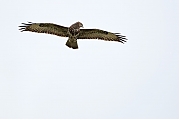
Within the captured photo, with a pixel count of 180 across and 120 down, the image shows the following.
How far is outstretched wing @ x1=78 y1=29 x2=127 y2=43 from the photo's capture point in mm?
26062

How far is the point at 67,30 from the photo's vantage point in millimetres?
25797

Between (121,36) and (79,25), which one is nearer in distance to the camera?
(79,25)

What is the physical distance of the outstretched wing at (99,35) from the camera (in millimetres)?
26062

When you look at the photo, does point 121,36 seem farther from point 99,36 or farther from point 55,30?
point 55,30

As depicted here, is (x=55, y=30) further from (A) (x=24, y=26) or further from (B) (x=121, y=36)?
(B) (x=121, y=36)

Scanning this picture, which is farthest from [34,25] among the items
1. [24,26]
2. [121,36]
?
[121,36]

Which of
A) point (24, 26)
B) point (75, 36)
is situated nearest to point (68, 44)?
point (75, 36)

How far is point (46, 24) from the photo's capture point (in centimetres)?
2572

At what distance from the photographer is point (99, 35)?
2653 centimetres

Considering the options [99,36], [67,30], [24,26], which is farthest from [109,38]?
[24,26]

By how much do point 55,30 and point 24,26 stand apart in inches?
57.0

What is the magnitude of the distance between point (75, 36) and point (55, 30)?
→ 994 millimetres

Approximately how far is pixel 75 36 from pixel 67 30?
471 millimetres

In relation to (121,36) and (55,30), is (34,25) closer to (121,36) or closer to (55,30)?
(55,30)
